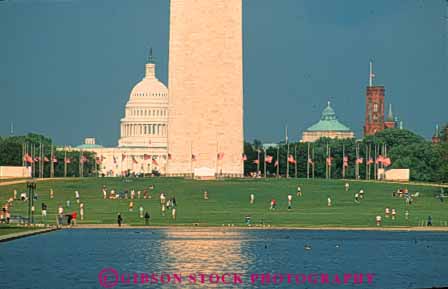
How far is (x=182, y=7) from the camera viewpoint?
146625 mm

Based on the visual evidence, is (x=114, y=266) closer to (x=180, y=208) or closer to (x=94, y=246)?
(x=94, y=246)

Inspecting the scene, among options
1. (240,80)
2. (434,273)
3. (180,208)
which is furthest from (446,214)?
(240,80)

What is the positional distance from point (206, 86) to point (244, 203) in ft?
130

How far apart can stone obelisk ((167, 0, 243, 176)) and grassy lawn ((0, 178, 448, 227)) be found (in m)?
15.3

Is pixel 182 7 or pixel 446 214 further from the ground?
pixel 182 7

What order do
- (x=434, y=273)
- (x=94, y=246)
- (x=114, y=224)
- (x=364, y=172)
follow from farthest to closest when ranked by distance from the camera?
(x=364, y=172) → (x=114, y=224) → (x=94, y=246) → (x=434, y=273)

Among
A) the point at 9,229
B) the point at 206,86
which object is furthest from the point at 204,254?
the point at 206,86

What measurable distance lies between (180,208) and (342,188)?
22.7 m

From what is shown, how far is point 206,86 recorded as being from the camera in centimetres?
14712

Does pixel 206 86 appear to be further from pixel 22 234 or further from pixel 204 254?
pixel 204 254

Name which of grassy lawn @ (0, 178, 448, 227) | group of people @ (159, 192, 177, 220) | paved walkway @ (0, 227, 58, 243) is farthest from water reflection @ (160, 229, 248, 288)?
group of people @ (159, 192, 177, 220)

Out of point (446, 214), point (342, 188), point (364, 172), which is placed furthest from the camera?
point (364, 172)

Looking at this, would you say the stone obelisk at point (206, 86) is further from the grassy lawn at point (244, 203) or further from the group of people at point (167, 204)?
the group of people at point (167, 204)

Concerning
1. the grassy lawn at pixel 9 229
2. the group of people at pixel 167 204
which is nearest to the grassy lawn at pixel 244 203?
the group of people at pixel 167 204
